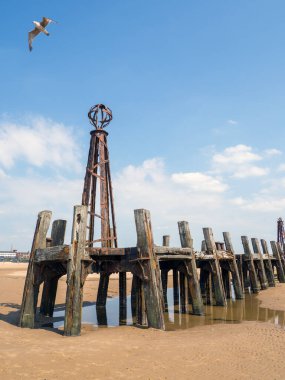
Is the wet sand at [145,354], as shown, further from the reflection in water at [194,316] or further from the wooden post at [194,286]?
the wooden post at [194,286]

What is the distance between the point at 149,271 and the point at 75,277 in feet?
6.99

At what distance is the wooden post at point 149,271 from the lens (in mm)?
9164

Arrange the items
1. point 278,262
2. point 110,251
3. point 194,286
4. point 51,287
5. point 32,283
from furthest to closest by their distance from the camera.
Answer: point 278,262, point 194,286, point 51,287, point 110,251, point 32,283

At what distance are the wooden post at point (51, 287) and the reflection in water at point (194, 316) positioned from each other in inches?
18.5

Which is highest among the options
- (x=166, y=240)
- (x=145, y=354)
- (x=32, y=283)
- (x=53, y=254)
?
(x=166, y=240)

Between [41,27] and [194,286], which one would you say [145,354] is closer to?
[194,286]

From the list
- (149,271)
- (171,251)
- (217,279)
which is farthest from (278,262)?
(149,271)

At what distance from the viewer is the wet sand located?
5.34 meters

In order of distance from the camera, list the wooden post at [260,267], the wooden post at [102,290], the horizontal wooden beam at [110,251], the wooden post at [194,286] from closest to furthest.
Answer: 1. the horizontal wooden beam at [110,251]
2. the wooden post at [194,286]
3. the wooden post at [102,290]
4. the wooden post at [260,267]

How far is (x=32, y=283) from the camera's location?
393 inches

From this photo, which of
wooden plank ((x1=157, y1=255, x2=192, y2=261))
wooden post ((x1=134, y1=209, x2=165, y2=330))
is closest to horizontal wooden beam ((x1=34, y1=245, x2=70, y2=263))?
wooden post ((x1=134, y1=209, x2=165, y2=330))

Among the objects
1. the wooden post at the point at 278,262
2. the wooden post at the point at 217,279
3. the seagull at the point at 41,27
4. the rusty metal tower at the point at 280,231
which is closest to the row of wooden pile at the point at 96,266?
the wooden post at the point at 217,279

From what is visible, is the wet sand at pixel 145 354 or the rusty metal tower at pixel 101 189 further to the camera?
the rusty metal tower at pixel 101 189

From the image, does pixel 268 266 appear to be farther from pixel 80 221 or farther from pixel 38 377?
pixel 38 377
